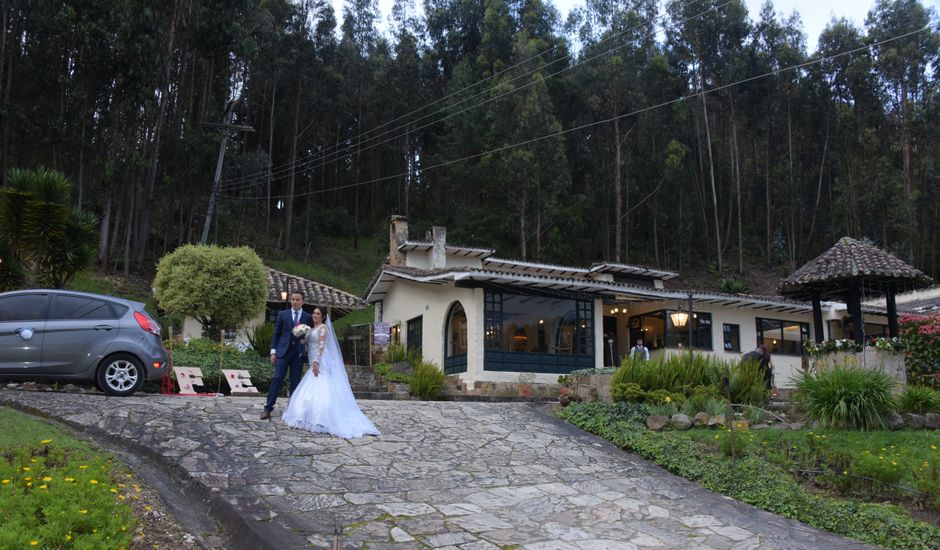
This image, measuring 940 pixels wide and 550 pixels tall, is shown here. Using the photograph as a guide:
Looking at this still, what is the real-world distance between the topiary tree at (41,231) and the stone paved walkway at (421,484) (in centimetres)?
621

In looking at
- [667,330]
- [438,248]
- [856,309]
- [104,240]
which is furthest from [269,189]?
[856,309]

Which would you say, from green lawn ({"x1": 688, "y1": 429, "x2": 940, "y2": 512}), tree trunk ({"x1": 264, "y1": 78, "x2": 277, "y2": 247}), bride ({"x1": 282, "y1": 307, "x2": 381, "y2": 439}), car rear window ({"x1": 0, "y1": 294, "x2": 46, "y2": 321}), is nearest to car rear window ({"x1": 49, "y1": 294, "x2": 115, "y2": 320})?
car rear window ({"x1": 0, "y1": 294, "x2": 46, "y2": 321})

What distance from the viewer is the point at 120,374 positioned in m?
11.2

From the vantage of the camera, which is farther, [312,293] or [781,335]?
[781,335]

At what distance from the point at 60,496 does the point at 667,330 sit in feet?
70.6

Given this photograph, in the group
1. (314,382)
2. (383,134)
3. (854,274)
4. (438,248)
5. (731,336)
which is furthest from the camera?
(383,134)

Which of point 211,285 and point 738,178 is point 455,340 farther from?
point 738,178

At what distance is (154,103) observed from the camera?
31016 mm

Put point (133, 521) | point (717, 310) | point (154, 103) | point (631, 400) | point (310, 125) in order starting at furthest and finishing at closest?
1. point (310, 125)
2. point (154, 103)
3. point (717, 310)
4. point (631, 400)
5. point (133, 521)

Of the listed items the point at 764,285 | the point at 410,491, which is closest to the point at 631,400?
the point at 410,491

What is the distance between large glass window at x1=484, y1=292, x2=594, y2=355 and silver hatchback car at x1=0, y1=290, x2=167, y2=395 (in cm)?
1123

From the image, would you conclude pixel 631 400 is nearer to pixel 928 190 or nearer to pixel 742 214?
pixel 928 190

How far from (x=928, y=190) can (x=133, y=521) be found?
4547 centimetres

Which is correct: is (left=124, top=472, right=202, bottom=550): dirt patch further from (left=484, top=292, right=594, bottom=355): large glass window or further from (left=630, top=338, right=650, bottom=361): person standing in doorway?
(left=484, top=292, right=594, bottom=355): large glass window
